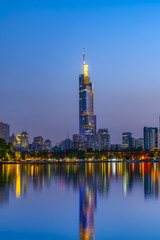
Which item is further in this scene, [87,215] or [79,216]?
[87,215]

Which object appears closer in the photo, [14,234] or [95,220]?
[14,234]

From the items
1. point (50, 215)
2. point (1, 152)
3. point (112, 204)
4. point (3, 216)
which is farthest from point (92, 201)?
point (1, 152)

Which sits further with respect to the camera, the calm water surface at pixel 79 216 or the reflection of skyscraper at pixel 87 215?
the calm water surface at pixel 79 216

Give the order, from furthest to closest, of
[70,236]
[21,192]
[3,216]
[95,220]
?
[21,192] → [3,216] → [95,220] → [70,236]

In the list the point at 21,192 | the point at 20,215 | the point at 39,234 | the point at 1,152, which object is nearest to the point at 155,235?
the point at 39,234

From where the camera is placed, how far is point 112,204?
96.2 ft

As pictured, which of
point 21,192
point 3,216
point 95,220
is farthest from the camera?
point 21,192

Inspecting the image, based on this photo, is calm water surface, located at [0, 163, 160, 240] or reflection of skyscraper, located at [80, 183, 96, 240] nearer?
reflection of skyscraper, located at [80, 183, 96, 240]

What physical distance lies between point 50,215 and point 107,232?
6306 mm

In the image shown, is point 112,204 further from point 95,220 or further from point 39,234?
point 39,234

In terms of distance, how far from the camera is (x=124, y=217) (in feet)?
78.1

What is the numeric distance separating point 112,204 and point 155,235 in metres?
10.3

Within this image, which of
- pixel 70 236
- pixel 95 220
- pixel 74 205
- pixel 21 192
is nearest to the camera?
pixel 70 236

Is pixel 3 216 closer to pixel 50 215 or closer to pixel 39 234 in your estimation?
pixel 50 215
